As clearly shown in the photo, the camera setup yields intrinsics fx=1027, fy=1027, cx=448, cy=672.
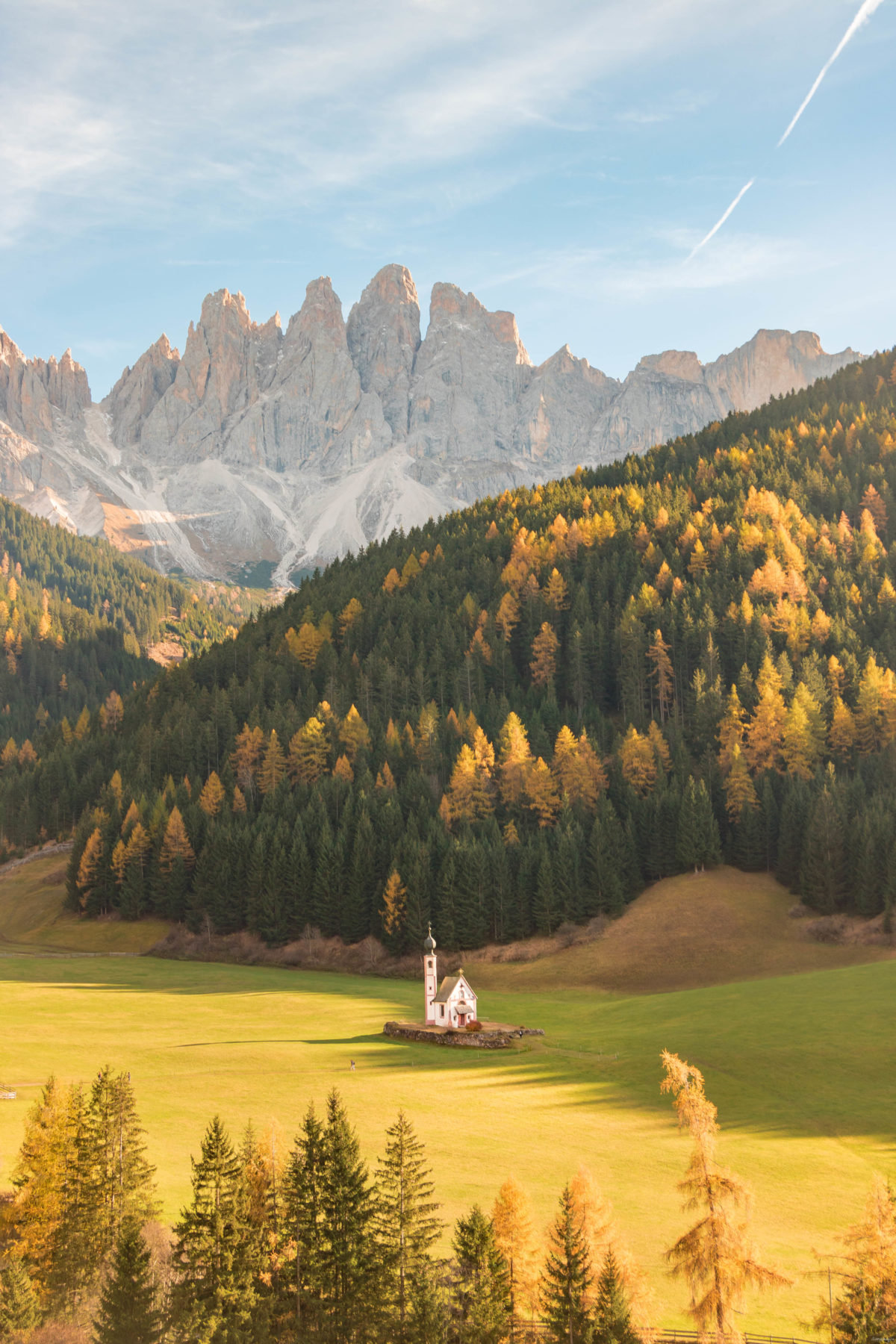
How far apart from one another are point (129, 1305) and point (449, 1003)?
134 ft

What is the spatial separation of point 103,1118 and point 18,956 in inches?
2998

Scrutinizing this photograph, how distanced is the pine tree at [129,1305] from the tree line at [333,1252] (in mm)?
52

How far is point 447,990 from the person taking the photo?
72.2 m

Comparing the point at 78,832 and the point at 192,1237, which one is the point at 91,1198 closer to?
the point at 192,1237

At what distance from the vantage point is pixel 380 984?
9719 cm

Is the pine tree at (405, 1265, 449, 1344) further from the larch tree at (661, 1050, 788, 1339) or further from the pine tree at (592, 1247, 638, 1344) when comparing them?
the larch tree at (661, 1050, 788, 1339)

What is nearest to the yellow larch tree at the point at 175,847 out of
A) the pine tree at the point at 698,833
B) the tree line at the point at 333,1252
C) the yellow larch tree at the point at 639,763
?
the yellow larch tree at the point at 639,763

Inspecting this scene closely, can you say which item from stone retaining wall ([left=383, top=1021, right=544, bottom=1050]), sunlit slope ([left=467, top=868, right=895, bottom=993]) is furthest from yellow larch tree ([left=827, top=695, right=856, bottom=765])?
stone retaining wall ([left=383, top=1021, right=544, bottom=1050])

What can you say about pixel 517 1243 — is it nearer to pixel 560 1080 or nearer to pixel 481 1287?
pixel 481 1287

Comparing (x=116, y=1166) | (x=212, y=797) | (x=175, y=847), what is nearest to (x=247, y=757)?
(x=212, y=797)

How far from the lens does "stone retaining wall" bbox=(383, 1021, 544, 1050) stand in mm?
68125

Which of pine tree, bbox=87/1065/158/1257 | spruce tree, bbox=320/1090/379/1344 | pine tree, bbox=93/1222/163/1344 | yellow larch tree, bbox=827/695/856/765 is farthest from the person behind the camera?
yellow larch tree, bbox=827/695/856/765

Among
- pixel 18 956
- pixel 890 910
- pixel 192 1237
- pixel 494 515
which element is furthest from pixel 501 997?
pixel 494 515

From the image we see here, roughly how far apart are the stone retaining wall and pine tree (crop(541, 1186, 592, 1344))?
37.1 m
